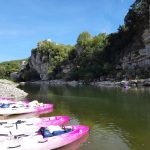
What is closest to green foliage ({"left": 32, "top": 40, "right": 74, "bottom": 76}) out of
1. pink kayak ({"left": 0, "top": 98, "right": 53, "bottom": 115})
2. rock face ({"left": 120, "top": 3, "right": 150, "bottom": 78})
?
rock face ({"left": 120, "top": 3, "right": 150, "bottom": 78})

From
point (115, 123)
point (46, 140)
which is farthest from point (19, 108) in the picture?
point (46, 140)

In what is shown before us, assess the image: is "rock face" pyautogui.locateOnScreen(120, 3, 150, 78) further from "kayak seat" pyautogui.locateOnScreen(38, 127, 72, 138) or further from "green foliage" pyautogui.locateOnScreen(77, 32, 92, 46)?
"kayak seat" pyautogui.locateOnScreen(38, 127, 72, 138)

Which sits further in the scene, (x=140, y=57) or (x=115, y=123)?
(x=140, y=57)

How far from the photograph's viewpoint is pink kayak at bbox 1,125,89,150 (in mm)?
21750

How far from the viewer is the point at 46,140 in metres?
22.7

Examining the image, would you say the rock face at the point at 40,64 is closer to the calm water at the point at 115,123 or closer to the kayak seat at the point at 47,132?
the calm water at the point at 115,123

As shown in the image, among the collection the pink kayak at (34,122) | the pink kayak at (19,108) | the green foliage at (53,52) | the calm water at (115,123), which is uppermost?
the green foliage at (53,52)

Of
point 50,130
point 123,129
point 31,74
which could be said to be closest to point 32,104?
point 123,129

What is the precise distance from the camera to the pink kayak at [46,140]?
2175 centimetres

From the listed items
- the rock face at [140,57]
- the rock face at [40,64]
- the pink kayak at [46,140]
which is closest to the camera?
the pink kayak at [46,140]

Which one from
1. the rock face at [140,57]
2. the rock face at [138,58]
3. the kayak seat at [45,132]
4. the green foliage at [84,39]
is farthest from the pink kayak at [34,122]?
the green foliage at [84,39]

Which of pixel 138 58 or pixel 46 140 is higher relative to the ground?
pixel 138 58

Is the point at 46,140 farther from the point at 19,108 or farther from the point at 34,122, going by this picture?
the point at 19,108

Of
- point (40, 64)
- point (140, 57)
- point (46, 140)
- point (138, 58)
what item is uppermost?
point (40, 64)
